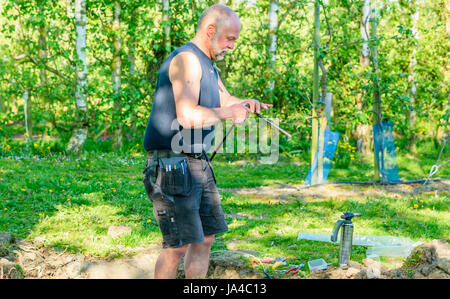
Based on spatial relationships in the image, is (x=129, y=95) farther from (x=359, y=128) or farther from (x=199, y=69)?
(x=199, y=69)

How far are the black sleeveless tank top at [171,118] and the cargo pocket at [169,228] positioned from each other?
1.17 feet

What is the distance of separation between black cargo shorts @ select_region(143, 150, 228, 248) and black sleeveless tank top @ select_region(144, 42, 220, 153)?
0.06 meters

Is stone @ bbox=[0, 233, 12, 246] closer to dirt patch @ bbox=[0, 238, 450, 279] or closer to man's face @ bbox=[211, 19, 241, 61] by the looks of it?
dirt patch @ bbox=[0, 238, 450, 279]

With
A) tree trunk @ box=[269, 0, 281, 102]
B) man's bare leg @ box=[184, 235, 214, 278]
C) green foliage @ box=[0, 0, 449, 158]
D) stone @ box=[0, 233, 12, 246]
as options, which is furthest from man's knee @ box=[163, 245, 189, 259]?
tree trunk @ box=[269, 0, 281, 102]

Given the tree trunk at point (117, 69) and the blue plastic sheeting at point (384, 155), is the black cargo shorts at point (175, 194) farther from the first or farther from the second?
the tree trunk at point (117, 69)

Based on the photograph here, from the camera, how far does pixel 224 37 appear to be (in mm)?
2756

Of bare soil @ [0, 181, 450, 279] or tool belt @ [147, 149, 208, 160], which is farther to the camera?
bare soil @ [0, 181, 450, 279]

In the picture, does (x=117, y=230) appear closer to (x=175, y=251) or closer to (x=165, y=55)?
(x=175, y=251)

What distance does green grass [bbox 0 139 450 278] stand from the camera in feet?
14.0

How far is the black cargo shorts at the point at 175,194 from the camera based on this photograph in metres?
2.63

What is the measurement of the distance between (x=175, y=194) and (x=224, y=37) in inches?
36.4

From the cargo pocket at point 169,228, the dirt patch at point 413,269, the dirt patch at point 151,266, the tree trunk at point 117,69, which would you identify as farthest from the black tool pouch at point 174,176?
the tree trunk at point 117,69

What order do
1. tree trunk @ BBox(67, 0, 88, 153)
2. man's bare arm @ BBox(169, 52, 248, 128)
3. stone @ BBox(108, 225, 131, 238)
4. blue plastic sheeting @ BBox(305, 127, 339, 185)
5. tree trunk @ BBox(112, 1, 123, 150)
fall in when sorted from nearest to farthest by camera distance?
man's bare arm @ BBox(169, 52, 248, 128) → stone @ BBox(108, 225, 131, 238) → blue plastic sheeting @ BBox(305, 127, 339, 185) → tree trunk @ BBox(67, 0, 88, 153) → tree trunk @ BBox(112, 1, 123, 150)
